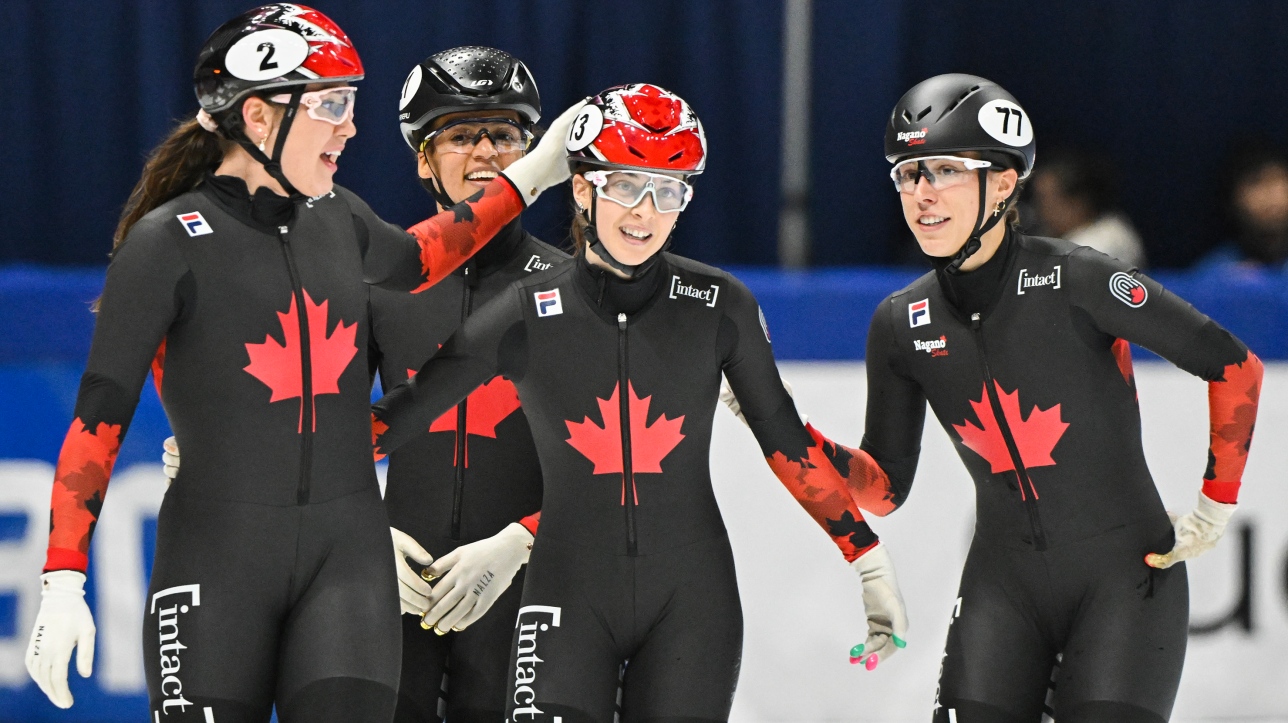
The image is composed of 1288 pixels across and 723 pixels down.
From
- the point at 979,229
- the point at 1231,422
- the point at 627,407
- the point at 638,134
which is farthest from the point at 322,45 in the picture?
the point at 1231,422

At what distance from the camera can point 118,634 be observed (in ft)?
19.2

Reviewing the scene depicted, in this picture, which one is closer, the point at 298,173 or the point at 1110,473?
the point at 298,173

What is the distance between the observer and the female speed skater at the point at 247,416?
10.4 ft

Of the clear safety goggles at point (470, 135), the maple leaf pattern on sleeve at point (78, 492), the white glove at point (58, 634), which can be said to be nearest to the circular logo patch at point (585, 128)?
the clear safety goggles at point (470, 135)

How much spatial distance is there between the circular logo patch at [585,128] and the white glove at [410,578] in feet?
3.62

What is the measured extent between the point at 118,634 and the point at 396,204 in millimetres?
2553

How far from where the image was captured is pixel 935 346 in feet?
12.9

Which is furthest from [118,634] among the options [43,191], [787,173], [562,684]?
[787,173]

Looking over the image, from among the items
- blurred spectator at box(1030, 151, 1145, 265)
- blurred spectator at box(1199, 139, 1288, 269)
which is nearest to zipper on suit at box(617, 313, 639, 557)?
blurred spectator at box(1030, 151, 1145, 265)

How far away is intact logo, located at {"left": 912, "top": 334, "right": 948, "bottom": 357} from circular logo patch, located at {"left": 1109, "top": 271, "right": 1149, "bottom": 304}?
441 mm

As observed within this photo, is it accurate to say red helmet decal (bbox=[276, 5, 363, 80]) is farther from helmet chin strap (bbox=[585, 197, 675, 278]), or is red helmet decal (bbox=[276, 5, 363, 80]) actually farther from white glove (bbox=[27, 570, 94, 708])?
white glove (bbox=[27, 570, 94, 708])

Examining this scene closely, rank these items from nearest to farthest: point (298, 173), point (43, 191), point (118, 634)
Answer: point (298, 173)
point (118, 634)
point (43, 191)

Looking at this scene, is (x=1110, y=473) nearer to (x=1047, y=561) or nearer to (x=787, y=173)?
(x=1047, y=561)

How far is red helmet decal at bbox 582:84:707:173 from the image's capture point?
3.55m
